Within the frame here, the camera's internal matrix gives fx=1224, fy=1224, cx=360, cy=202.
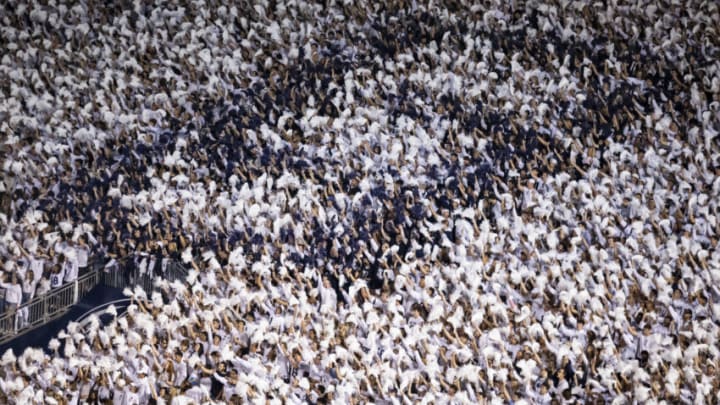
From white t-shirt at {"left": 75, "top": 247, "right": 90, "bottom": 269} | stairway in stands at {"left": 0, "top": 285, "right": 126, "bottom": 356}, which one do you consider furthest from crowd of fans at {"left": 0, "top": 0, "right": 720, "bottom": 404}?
stairway in stands at {"left": 0, "top": 285, "right": 126, "bottom": 356}

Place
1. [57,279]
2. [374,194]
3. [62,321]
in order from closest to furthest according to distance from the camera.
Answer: [62,321] → [57,279] → [374,194]

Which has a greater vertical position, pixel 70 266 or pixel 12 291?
pixel 70 266

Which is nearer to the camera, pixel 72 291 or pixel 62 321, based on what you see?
pixel 62 321

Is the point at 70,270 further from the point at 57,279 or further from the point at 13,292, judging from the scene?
the point at 13,292

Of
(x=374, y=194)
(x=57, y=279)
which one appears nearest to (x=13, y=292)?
(x=57, y=279)

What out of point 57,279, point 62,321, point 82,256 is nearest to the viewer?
point 62,321

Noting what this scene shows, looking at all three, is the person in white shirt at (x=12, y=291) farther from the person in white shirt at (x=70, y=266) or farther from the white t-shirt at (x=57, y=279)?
the person in white shirt at (x=70, y=266)

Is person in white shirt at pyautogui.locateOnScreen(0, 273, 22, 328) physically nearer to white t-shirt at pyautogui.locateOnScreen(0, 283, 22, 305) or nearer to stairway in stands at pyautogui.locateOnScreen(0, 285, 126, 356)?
white t-shirt at pyautogui.locateOnScreen(0, 283, 22, 305)
